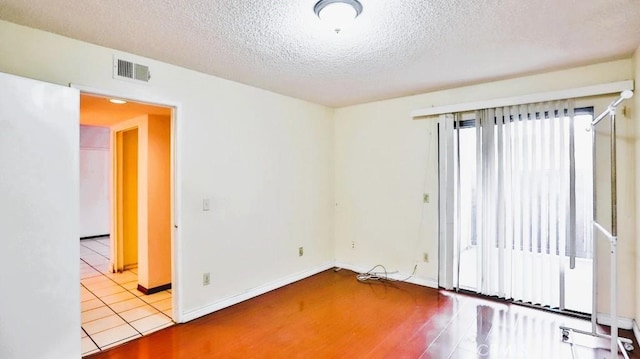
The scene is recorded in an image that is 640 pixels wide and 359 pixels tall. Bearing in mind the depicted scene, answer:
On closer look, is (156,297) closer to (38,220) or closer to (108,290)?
(108,290)

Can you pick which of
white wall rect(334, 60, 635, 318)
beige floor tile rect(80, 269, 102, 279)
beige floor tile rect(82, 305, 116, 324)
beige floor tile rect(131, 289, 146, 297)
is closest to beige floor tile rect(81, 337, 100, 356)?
beige floor tile rect(82, 305, 116, 324)

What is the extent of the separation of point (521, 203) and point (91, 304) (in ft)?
15.0

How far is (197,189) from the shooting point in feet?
10.4

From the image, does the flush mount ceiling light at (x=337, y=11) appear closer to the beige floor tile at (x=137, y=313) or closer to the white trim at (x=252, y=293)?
the white trim at (x=252, y=293)

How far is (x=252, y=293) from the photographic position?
3.69 m

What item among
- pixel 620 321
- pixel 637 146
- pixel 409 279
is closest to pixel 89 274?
pixel 409 279

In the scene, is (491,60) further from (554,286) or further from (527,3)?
(554,286)

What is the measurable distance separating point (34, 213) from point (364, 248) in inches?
140

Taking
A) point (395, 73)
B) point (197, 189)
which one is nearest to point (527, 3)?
point (395, 73)

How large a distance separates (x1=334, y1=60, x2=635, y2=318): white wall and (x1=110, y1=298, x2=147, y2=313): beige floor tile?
260cm

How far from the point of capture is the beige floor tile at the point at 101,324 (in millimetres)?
2890

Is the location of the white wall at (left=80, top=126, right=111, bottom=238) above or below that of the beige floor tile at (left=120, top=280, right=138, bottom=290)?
above

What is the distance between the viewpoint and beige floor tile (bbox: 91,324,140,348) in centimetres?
270

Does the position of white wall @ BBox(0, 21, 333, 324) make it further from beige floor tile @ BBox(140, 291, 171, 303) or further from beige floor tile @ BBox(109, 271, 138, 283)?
beige floor tile @ BBox(109, 271, 138, 283)
